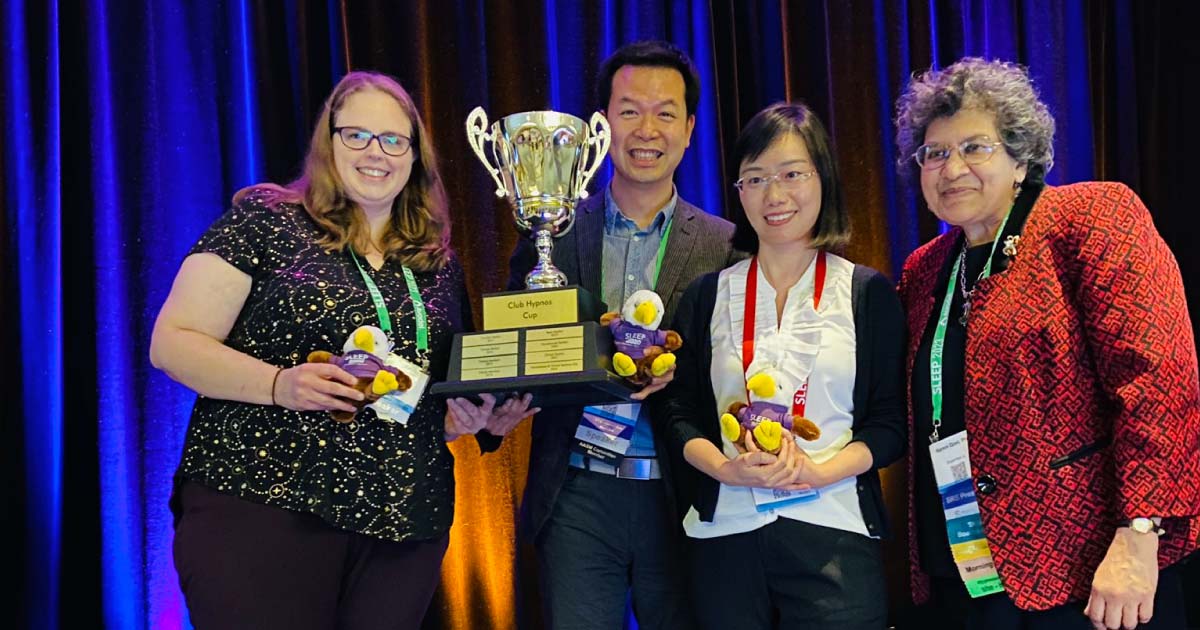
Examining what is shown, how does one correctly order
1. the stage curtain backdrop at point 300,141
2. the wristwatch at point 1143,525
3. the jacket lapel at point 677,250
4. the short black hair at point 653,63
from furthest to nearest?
the stage curtain backdrop at point 300,141, the short black hair at point 653,63, the jacket lapel at point 677,250, the wristwatch at point 1143,525

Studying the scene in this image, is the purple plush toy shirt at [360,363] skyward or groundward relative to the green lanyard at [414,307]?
groundward

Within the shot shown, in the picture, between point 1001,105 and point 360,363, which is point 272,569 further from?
point 1001,105

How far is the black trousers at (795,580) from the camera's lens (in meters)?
1.82

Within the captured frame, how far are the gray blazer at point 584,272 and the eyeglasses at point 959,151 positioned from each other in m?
0.46

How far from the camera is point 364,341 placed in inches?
67.7

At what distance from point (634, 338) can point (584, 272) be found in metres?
0.44

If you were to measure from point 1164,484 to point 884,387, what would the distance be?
49 cm

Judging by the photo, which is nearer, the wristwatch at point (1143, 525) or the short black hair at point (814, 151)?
the wristwatch at point (1143, 525)

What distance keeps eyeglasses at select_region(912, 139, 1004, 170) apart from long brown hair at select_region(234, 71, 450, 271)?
3.16 ft

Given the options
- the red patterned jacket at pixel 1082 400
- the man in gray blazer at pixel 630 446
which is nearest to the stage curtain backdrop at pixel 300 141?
the man in gray blazer at pixel 630 446

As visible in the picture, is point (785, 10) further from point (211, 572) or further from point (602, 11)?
point (211, 572)

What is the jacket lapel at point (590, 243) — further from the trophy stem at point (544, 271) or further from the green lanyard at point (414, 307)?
the green lanyard at point (414, 307)

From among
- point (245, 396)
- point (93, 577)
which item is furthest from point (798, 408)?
point (93, 577)

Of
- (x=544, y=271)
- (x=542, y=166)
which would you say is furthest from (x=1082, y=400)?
(x=542, y=166)
